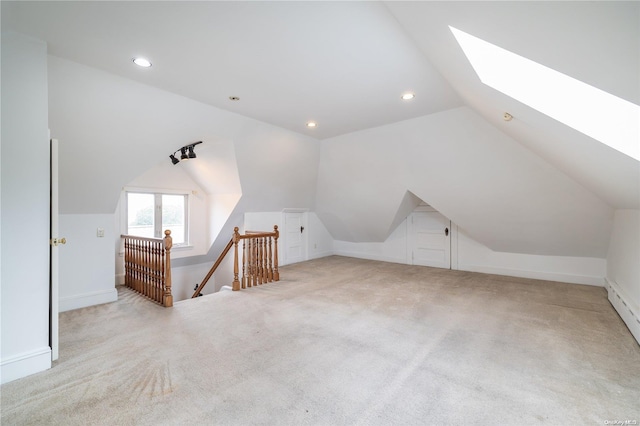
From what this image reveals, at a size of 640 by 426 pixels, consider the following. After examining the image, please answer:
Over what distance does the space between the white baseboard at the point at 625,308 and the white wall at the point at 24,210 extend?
527cm

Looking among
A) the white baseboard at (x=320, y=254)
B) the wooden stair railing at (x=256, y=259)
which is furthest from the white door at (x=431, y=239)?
the wooden stair railing at (x=256, y=259)

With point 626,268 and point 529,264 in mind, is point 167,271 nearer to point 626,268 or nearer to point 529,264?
point 626,268

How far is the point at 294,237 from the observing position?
266 inches

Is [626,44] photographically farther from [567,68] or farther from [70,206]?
[70,206]

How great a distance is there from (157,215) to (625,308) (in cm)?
722

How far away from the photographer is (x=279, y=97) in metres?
3.38

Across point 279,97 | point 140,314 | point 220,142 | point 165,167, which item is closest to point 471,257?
point 279,97

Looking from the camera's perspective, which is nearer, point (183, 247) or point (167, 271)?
point (167, 271)

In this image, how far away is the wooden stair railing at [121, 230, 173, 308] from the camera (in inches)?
141

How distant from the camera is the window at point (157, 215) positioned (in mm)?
5305

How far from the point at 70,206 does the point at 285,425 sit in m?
3.77

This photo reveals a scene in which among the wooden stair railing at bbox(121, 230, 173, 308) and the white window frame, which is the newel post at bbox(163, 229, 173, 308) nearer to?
the wooden stair railing at bbox(121, 230, 173, 308)

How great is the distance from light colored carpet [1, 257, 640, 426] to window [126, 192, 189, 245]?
2.04m

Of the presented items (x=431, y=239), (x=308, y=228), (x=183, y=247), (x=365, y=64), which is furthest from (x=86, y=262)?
(x=431, y=239)
